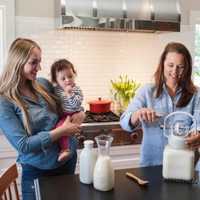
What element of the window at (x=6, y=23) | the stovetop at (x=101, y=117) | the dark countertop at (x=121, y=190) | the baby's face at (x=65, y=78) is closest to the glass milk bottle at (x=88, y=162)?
the dark countertop at (x=121, y=190)

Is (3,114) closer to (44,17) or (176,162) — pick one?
(176,162)

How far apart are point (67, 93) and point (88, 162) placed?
689 millimetres

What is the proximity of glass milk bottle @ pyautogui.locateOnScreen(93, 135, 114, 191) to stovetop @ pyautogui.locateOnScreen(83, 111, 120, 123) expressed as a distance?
141cm

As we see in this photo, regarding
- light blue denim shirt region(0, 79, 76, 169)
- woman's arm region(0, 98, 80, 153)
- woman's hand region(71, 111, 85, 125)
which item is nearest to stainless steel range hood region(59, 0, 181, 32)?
woman's hand region(71, 111, 85, 125)

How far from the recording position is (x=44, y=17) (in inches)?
115

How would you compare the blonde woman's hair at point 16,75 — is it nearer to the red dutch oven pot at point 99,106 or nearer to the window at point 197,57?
the red dutch oven pot at point 99,106

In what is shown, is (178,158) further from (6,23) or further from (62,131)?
(6,23)

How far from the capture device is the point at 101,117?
2.85 metres

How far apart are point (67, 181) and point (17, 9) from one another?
6.26 ft

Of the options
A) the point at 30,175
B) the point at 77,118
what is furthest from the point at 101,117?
the point at 30,175

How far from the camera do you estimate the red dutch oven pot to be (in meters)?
2.96

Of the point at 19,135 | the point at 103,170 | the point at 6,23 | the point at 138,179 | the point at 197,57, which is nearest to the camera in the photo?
the point at 103,170

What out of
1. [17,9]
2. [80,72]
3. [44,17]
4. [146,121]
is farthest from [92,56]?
[146,121]

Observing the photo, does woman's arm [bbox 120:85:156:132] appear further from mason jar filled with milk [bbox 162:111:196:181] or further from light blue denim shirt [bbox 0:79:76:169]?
light blue denim shirt [bbox 0:79:76:169]
